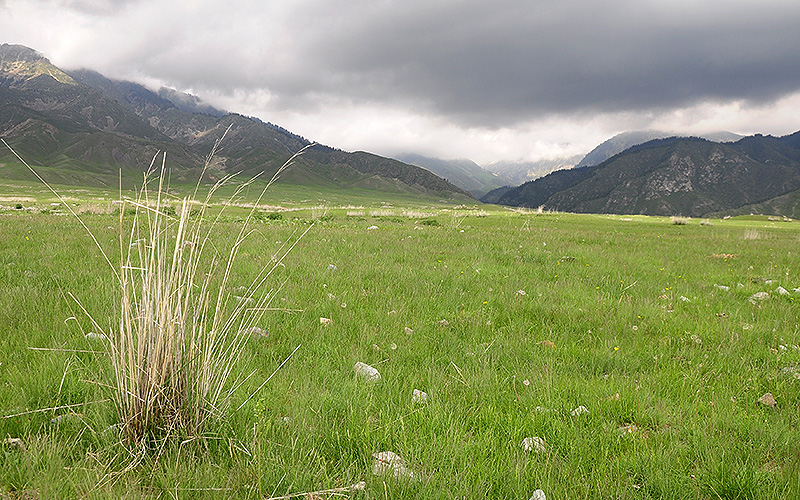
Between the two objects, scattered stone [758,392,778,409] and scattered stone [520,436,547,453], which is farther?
scattered stone [758,392,778,409]

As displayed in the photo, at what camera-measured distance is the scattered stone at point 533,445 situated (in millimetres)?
2770

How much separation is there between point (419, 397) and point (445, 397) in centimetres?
24

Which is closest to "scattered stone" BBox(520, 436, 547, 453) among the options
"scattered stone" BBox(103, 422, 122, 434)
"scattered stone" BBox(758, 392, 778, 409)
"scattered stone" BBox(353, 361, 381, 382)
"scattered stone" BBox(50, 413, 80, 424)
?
"scattered stone" BBox(353, 361, 381, 382)

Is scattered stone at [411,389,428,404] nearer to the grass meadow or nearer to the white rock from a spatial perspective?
the grass meadow

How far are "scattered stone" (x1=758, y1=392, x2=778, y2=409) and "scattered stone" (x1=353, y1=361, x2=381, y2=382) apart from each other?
347cm

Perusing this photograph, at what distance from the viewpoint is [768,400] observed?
3521 mm

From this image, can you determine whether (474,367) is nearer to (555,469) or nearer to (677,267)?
(555,469)

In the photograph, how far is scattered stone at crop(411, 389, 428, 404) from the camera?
3345 mm

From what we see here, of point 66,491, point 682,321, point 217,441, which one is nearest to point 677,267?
point 682,321

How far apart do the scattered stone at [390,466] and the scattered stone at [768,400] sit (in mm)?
3356

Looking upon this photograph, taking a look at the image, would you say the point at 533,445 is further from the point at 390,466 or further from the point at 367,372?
the point at 367,372

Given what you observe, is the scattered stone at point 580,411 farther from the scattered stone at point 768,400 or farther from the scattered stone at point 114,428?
the scattered stone at point 114,428

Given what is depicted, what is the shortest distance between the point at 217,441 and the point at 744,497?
3.39 m

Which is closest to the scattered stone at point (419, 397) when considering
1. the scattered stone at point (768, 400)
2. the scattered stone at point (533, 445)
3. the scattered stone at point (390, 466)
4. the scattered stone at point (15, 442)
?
the scattered stone at point (390, 466)
